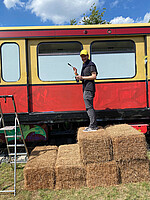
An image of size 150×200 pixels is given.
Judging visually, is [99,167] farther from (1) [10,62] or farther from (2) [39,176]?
(1) [10,62]

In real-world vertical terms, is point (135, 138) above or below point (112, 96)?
below

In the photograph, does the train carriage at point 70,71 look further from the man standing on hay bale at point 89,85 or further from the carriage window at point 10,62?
the man standing on hay bale at point 89,85

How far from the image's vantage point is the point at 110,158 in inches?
113

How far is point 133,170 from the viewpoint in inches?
114

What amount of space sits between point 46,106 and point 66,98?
0.55 m

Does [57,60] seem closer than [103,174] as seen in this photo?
No

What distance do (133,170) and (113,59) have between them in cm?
268

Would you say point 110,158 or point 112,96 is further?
point 112,96

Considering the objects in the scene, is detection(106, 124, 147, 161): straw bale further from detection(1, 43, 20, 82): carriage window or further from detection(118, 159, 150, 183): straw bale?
detection(1, 43, 20, 82): carriage window

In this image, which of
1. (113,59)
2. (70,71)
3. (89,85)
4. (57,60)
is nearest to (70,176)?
(89,85)

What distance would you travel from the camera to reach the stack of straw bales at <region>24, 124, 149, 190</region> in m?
2.82

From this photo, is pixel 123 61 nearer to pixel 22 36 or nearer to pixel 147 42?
pixel 147 42

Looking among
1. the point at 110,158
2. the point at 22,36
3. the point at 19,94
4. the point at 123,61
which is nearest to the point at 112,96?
the point at 123,61

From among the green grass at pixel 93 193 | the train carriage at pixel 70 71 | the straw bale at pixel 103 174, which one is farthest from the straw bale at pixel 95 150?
the train carriage at pixel 70 71
